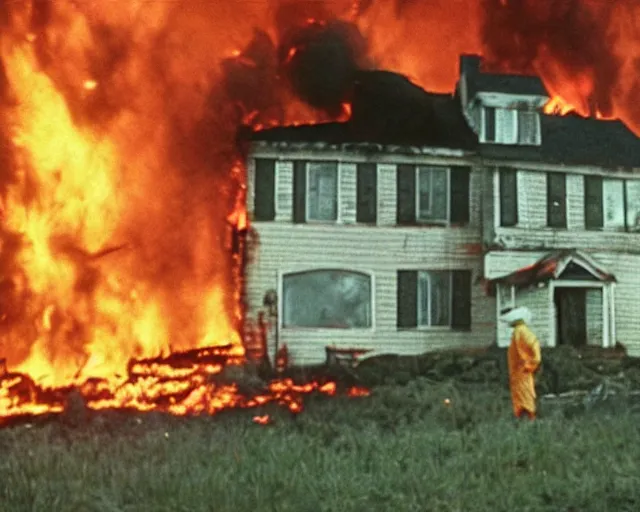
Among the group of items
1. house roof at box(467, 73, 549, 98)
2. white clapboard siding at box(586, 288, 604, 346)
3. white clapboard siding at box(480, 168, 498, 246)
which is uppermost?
house roof at box(467, 73, 549, 98)

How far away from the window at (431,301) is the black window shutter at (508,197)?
1302mm

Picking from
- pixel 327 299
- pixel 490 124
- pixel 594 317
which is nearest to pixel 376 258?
pixel 327 299

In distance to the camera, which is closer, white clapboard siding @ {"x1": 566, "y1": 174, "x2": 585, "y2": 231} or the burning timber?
the burning timber

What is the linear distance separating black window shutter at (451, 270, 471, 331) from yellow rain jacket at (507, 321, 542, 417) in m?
2.24

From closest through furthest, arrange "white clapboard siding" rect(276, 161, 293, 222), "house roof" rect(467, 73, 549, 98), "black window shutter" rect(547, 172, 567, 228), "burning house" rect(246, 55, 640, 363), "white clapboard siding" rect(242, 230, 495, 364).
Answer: "white clapboard siding" rect(242, 230, 495, 364), "burning house" rect(246, 55, 640, 363), "white clapboard siding" rect(276, 161, 293, 222), "black window shutter" rect(547, 172, 567, 228), "house roof" rect(467, 73, 549, 98)

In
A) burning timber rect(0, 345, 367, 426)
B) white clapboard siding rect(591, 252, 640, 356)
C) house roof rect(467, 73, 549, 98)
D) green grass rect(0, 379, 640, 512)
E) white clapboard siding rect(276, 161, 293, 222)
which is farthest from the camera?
house roof rect(467, 73, 549, 98)

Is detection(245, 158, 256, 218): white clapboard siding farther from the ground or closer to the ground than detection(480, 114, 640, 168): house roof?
closer to the ground

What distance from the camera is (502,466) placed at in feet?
30.4

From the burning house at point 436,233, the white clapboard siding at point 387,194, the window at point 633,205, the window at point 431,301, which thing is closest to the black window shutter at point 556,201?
the burning house at point 436,233

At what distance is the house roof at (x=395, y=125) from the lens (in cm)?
1472

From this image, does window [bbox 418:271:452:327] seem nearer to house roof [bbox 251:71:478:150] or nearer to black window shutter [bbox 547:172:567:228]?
black window shutter [bbox 547:172:567:228]

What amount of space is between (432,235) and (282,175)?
254cm

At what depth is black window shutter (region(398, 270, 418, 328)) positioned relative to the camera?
45.1 ft

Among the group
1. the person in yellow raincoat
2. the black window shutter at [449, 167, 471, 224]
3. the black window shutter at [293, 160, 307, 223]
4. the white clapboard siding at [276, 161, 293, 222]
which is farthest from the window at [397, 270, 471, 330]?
the person in yellow raincoat
